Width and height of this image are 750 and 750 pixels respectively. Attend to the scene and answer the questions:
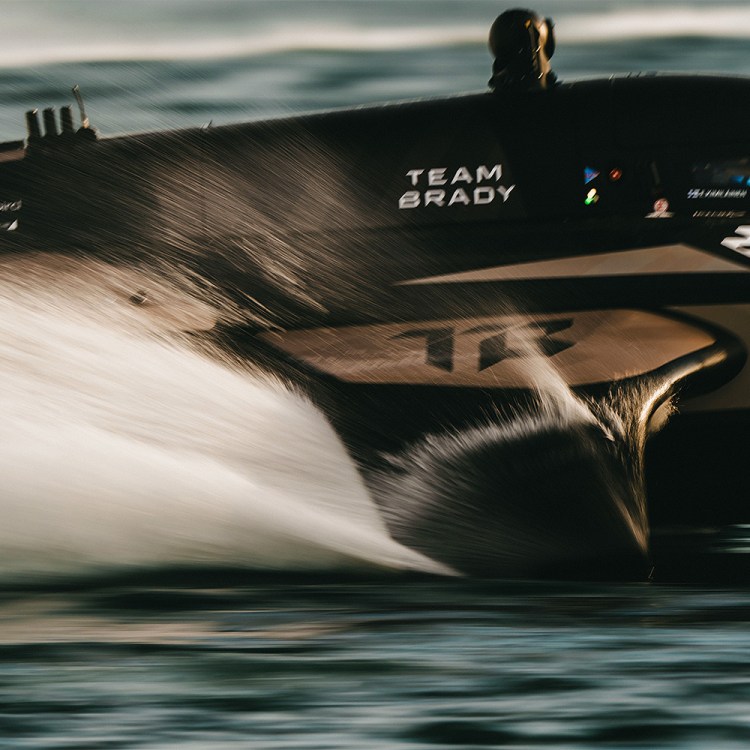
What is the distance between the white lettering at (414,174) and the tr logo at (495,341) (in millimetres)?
455

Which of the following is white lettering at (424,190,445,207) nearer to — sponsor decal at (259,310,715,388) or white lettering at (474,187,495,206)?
white lettering at (474,187,495,206)

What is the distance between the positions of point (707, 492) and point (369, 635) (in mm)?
1493

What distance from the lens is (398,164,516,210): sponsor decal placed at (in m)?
4.00

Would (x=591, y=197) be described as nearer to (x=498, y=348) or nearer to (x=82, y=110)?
(x=498, y=348)

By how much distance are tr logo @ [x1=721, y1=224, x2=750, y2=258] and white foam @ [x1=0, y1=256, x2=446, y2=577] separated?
1270mm

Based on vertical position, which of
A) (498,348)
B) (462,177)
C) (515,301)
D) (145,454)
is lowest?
(145,454)

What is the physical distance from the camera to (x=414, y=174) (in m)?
4.03

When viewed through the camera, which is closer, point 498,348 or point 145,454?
point 498,348

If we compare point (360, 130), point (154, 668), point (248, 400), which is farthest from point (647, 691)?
point (360, 130)

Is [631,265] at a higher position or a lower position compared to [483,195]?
lower

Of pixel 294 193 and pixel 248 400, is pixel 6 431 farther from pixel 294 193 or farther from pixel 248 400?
pixel 294 193

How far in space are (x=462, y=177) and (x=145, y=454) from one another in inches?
49.8

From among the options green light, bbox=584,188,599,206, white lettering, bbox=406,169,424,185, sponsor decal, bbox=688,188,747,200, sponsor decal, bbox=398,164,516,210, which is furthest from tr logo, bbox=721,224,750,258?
white lettering, bbox=406,169,424,185

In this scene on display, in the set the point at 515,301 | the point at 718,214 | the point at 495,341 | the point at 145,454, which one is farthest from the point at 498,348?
the point at 145,454
